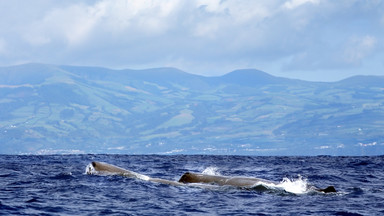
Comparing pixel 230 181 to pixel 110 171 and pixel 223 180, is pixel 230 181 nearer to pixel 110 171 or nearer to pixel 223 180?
pixel 223 180

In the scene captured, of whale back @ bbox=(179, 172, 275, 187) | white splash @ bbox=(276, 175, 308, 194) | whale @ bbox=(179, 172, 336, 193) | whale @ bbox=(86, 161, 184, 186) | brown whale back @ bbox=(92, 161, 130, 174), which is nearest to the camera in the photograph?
white splash @ bbox=(276, 175, 308, 194)

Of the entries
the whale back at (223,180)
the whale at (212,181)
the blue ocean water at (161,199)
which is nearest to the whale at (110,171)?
the whale at (212,181)

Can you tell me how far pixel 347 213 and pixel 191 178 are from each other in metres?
9.40

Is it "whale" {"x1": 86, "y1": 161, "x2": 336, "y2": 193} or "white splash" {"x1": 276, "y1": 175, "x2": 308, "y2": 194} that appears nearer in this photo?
"white splash" {"x1": 276, "y1": 175, "x2": 308, "y2": 194}

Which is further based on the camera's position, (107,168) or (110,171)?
(107,168)

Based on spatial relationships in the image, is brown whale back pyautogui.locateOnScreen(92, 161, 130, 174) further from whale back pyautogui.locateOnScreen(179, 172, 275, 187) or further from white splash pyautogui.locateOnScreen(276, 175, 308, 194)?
white splash pyautogui.locateOnScreen(276, 175, 308, 194)

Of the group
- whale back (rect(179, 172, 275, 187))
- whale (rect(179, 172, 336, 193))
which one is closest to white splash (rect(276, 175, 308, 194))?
whale (rect(179, 172, 336, 193))

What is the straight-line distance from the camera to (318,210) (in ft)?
66.1

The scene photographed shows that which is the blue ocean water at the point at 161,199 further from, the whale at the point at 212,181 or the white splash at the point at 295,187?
the whale at the point at 212,181

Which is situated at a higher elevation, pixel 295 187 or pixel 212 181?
pixel 212 181

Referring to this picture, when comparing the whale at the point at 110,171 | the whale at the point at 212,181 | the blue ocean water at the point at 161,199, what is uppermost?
the whale at the point at 110,171

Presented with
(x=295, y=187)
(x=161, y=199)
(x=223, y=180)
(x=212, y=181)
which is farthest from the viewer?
(x=212, y=181)

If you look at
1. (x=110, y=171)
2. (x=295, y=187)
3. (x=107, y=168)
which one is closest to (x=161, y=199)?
(x=295, y=187)

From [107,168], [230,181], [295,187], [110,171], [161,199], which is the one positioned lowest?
[161,199]
